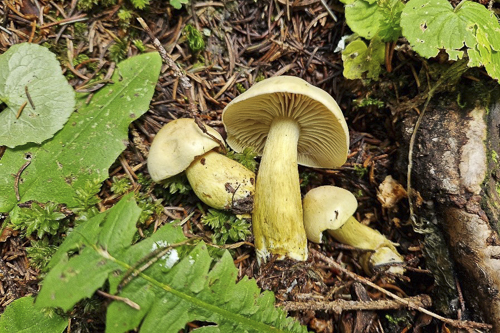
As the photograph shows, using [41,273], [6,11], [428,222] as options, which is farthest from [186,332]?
[6,11]

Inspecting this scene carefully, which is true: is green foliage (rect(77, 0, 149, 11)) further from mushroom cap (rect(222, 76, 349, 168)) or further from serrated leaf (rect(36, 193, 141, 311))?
serrated leaf (rect(36, 193, 141, 311))

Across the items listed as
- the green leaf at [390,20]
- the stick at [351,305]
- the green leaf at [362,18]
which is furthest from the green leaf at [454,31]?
the stick at [351,305]

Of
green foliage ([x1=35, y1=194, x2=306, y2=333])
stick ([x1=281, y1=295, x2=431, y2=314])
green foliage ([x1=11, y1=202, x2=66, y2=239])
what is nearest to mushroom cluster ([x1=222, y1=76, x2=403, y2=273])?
stick ([x1=281, y1=295, x2=431, y2=314])

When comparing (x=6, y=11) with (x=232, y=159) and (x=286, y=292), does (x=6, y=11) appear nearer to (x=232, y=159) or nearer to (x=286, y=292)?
(x=232, y=159)

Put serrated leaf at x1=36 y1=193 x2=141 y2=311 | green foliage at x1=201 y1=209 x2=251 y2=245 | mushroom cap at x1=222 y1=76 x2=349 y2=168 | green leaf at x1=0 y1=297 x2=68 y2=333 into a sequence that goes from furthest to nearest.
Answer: green foliage at x1=201 y1=209 x2=251 y2=245 → mushroom cap at x1=222 y1=76 x2=349 y2=168 → green leaf at x1=0 y1=297 x2=68 y2=333 → serrated leaf at x1=36 y1=193 x2=141 y2=311

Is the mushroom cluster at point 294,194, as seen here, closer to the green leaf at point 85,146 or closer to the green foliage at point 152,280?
the green foliage at point 152,280

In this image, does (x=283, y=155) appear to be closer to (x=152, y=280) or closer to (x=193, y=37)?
(x=193, y=37)

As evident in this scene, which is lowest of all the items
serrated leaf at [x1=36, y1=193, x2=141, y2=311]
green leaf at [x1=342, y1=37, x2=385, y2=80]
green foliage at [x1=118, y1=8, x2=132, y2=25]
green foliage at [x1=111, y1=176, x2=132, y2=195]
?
green foliage at [x1=111, y1=176, x2=132, y2=195]
